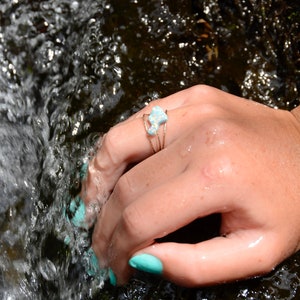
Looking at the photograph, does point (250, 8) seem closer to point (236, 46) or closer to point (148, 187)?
point (236, 46)

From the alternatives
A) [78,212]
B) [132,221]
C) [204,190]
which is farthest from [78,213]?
[204,190]

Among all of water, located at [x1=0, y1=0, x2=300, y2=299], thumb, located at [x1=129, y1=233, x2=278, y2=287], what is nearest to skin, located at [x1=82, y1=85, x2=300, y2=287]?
thumb, located at [x1=129, y1=233, x2=278, y2=287]

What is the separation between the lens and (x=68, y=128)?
207cm

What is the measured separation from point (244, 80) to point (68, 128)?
74cm

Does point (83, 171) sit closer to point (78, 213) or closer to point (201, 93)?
point (78, 213)

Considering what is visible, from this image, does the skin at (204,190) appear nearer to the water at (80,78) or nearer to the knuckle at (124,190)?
the knuckle at (124,190)

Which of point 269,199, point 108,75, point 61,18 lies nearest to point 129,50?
point 108,75

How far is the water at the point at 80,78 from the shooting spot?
6.23 ft

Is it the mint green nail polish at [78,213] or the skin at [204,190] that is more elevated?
the skin at [204,190]

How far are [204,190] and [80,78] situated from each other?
0.90 m

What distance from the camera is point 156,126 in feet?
5.58

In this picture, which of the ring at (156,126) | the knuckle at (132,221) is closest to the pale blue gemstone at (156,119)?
the ring at (156,126)

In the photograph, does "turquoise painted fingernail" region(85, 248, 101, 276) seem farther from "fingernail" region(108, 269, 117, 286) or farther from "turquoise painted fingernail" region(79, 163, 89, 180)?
"turquoise painted fingernail" region(79, 163, 89, 180)

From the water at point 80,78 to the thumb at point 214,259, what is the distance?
0.42 metres
